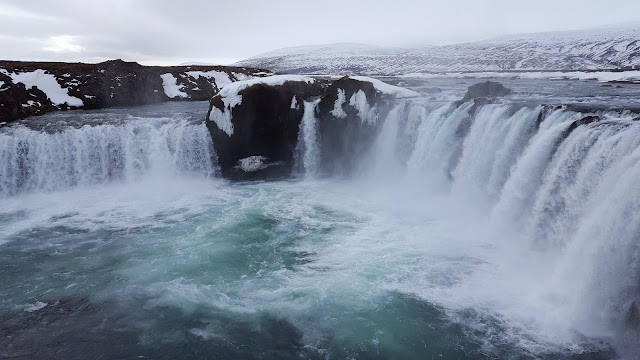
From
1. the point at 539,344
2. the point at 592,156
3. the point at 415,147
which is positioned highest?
the point at 592,156

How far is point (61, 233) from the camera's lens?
16188 millimetres

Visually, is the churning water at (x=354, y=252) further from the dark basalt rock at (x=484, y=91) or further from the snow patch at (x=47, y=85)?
the snow patch at (x=47, y=85)

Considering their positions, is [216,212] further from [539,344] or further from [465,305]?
[539,344]

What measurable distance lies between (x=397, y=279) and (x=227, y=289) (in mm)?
4940

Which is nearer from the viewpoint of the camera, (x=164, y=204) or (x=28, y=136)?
(x=164, y=204)

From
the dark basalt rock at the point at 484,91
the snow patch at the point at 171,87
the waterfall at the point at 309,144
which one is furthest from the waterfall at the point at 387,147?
the snow patch at the point at 171,87

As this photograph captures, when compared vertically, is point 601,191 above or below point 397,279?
above

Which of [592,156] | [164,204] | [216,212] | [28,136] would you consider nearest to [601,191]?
[592,156]

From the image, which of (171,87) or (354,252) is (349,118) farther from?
(171,87)

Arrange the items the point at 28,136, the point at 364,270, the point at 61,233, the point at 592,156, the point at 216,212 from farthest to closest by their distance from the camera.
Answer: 1. the point at 28,136
2. the point at 216,212
3. the point at 61,233
4. the point at 364,270
5. the point at 592,156

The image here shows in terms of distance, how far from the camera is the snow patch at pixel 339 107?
78.8ft

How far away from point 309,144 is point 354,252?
462 inches

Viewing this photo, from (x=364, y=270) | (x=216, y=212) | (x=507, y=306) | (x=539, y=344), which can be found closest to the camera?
(x=539, y=344)

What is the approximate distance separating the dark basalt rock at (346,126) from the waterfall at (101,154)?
679cm
